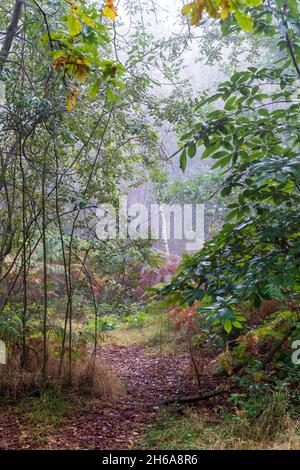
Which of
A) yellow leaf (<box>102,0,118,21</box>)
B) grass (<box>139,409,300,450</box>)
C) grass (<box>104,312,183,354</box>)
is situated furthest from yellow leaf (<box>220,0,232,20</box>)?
grass (<box>104,312,183,354</box>)

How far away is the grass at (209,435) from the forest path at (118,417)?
16cm

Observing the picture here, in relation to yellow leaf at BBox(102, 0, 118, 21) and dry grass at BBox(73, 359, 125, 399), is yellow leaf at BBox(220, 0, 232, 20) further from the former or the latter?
dry grass at BBox(73, 359, 125, 399)

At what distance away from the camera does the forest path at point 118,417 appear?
9.41 ft

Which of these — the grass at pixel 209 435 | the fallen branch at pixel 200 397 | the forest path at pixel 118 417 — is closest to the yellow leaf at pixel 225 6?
the grass at pixel 209 435

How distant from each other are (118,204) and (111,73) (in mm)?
2503

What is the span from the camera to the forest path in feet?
9.41

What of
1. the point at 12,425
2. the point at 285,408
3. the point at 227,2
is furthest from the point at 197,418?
the point at 227,2

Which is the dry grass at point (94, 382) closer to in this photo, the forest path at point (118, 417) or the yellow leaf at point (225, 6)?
the forest path at point (118, 417)

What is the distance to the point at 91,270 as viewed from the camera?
4.54 meters

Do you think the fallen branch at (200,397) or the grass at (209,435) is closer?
the grass at (209,435)

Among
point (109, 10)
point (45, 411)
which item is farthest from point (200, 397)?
point (109, 10)

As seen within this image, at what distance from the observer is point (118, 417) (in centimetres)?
344

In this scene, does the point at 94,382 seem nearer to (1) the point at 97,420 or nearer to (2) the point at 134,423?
(1) the point at 97,420

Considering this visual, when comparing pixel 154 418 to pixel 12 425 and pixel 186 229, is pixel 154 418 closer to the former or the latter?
pixel 12 425
